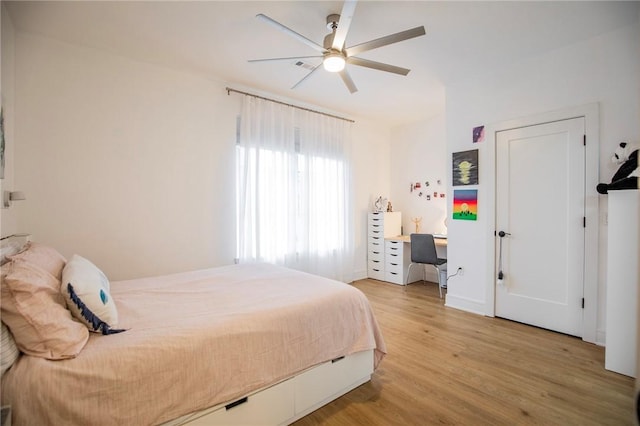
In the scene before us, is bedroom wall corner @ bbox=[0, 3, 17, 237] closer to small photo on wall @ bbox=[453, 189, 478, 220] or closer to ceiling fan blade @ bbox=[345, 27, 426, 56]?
ceiling fan blade @ bbox=[345, 27, 426, 56]

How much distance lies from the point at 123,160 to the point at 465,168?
376 cm

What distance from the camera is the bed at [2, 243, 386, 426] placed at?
3.38ft

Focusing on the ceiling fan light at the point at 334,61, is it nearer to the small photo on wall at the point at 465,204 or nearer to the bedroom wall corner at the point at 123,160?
the bedroom wall corner at the point at 123,160

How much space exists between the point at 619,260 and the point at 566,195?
0.79m

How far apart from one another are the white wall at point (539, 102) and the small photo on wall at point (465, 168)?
2.9 inches

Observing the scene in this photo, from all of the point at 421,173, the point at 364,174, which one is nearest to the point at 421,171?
the point at 421,173

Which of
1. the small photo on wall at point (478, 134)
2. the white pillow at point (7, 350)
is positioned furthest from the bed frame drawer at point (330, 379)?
the small photo on wall at point (478, 134)

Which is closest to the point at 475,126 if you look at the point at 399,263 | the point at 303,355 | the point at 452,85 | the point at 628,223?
the point at 452,85

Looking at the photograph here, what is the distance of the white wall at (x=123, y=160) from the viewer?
2.33 metres

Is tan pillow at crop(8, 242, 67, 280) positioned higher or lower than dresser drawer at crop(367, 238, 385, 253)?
higher

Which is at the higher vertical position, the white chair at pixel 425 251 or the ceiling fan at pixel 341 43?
the ceiling fan at pixel 341 43

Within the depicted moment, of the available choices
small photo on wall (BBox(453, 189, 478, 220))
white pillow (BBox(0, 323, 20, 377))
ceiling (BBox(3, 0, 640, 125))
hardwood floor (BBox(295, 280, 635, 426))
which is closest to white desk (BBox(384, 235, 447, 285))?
small photo on wall (BBox(453, 189, 478, 220))

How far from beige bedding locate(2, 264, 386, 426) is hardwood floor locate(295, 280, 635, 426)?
1.10 ft

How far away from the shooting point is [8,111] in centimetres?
211
